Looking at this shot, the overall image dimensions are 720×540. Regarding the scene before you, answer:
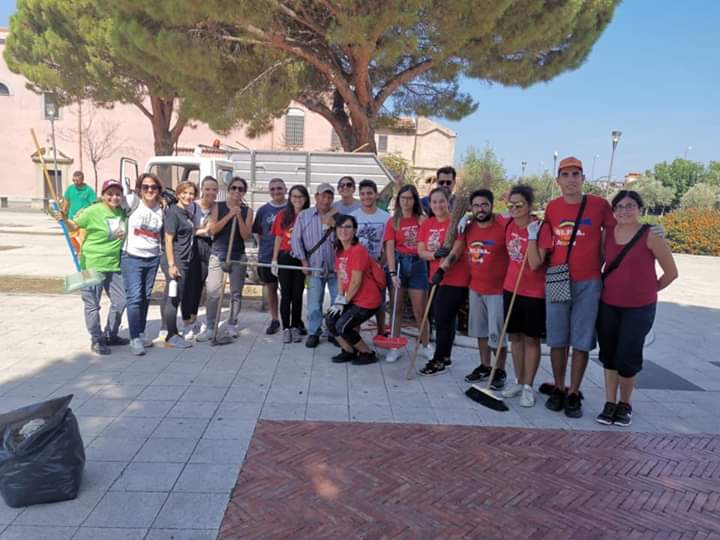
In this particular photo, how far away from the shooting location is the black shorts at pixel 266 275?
19.2 ft

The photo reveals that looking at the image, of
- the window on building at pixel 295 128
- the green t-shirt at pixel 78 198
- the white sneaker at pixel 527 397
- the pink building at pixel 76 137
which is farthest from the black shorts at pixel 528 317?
the window on building at pixel 295 128

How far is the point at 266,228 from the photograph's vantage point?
577 centimetres

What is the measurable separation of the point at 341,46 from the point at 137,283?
576 centimetres

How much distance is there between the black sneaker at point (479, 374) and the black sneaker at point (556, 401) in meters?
0.66

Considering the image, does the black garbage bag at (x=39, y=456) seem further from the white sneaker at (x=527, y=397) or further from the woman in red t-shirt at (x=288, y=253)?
the white sneaker at (x=527, y=397)

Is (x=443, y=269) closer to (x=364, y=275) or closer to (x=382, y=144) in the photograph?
(x=364, y=275)

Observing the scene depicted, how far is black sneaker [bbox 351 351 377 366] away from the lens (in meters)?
5.05

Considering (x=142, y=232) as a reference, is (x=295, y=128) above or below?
above

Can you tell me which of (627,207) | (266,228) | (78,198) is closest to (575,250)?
(627,207)

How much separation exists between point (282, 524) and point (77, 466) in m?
1.17

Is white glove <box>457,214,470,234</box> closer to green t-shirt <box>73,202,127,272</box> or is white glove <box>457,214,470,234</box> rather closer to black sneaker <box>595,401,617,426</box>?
black sneaker <box>595,401,617,426</box>

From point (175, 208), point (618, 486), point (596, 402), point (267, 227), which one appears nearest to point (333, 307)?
point (267, 227)

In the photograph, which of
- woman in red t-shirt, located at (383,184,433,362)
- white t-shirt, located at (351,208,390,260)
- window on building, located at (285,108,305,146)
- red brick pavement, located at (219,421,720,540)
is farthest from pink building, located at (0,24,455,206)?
red brick pavement, located at (219,421,720,540)

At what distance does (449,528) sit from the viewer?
2.62 meters
